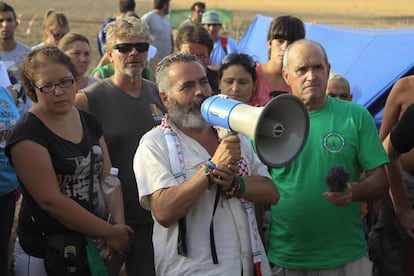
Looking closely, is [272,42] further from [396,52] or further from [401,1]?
[401,1]

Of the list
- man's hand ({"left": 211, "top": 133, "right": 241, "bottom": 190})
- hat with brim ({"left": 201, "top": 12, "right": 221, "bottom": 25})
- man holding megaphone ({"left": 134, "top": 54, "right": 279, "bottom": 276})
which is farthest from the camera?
hat with brim ({"left": 201, "top": 12, "right": 221, "bottom": 25})

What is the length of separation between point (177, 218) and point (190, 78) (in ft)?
2.16

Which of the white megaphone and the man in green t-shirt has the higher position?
the white megaphone

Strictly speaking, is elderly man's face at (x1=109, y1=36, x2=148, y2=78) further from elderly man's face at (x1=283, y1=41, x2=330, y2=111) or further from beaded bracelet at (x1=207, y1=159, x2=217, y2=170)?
beaded bracelet at (x1=207, y1=159, x2=217, y2=170)

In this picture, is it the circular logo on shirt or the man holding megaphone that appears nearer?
the man holding megaphone

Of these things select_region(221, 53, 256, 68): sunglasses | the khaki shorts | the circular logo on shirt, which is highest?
select_region(221, 53, 256, 68): sunglasses

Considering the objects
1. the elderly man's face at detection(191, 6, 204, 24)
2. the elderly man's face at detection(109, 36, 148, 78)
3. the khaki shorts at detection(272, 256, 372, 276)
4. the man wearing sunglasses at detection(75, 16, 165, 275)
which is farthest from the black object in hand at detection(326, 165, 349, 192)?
the elderly man's face at detection(191, 6, 204, 24)

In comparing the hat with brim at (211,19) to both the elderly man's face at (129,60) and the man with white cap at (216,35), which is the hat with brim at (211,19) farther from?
the elderly man's face at (129,60)

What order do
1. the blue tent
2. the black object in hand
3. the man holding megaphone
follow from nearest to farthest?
1. the man holding megaphone
2. the black object in hand
3. the blue tent

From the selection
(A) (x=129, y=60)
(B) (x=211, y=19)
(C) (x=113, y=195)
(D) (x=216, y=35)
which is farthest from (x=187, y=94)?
(B) (x=211, y=19)

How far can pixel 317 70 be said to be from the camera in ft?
12.3

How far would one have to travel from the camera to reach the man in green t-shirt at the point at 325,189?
142 inches

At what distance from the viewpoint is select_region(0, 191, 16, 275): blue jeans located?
14.9 ft

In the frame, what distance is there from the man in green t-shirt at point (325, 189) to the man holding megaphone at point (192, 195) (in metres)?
0.43
